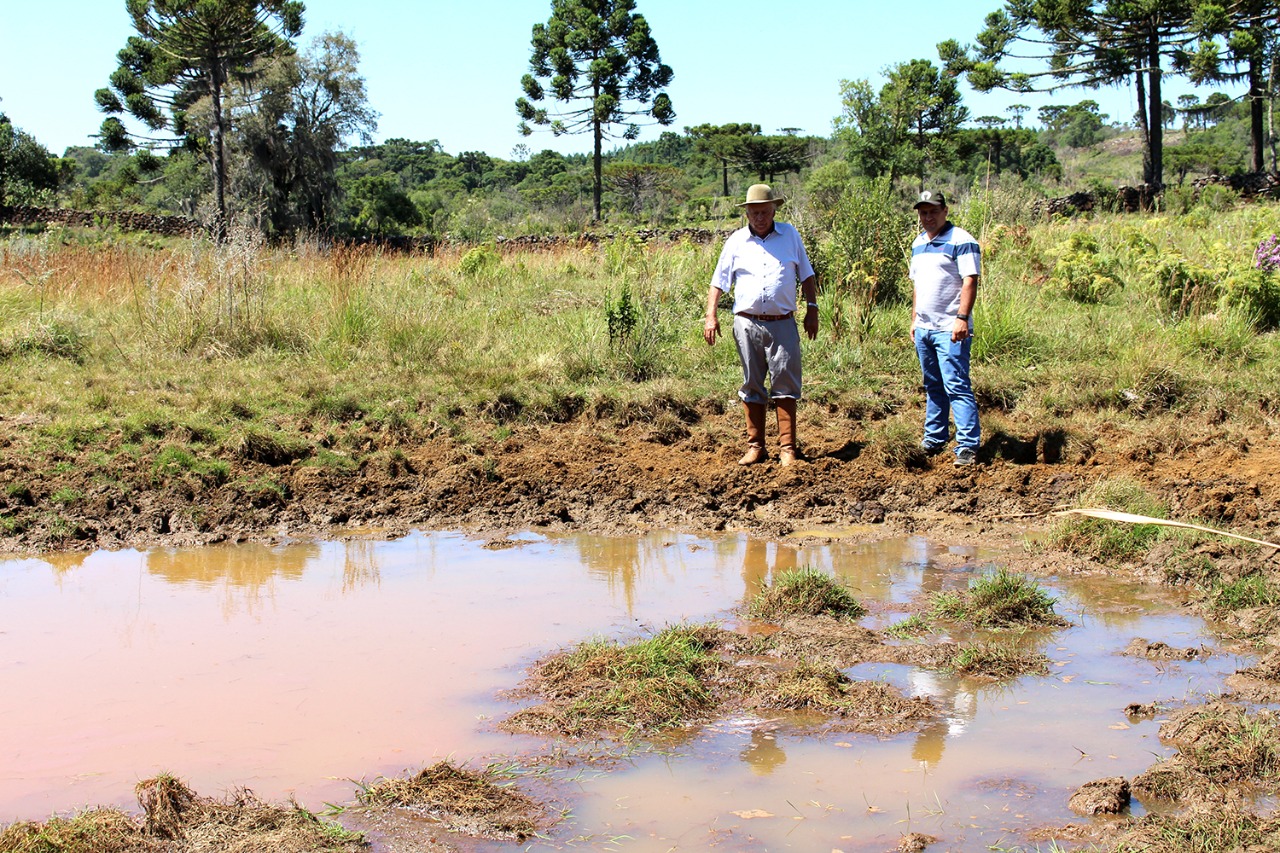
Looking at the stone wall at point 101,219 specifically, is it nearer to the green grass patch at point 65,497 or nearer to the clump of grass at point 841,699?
the green grass patch at point 65,497

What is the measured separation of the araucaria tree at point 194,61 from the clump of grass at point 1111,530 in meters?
26.9

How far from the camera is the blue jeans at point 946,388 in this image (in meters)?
6.80

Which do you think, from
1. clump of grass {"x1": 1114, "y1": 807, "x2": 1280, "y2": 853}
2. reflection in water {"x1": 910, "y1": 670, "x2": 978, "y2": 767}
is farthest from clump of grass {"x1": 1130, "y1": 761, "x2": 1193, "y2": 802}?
reflection in water {"x1": 910, "y1": 670, "x2": 978, "y2": 767}

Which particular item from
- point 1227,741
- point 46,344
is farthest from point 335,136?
point 1227,741

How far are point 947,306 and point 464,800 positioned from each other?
15.3 feet

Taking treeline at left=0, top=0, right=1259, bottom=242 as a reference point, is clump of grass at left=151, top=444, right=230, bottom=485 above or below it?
below

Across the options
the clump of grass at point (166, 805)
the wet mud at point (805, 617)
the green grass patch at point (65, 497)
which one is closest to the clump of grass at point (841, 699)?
the wet mud at point (805, 617)

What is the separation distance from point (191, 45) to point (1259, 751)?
34.0 metres

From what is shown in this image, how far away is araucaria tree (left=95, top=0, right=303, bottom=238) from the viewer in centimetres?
3089

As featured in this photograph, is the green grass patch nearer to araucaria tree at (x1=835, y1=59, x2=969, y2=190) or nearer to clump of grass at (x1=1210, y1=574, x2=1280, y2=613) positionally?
clump of grass at (x1=1210, y1=574, x2=1280, y2=613)

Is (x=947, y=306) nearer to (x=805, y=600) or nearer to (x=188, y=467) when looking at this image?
(x=805, y=600)

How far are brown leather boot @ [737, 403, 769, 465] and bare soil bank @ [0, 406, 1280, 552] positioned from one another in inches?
3.6

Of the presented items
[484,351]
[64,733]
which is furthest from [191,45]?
[64,733]

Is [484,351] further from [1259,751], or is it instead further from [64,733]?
[1259,751]
